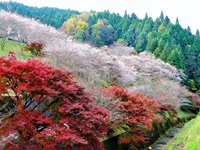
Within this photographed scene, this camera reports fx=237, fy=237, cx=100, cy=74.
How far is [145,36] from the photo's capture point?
50.0m

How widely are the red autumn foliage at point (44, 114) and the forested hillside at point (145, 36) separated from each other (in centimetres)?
3006

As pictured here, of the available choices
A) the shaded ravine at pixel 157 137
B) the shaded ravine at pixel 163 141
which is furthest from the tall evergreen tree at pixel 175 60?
the shaded ravine at pixel 163 141

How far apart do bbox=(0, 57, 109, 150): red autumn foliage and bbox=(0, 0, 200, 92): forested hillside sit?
30.1 meters

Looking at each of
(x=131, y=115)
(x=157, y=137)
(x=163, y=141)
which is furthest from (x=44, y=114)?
(x=157, y=137)

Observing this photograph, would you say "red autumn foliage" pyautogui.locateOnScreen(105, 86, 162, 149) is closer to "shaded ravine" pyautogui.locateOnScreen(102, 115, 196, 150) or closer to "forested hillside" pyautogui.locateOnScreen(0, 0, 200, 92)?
"shaded ravine" pyautogui.locateOnScreen(102, 115, 196, 150)

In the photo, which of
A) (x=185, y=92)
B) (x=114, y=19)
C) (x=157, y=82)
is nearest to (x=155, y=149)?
(x=157, y=82)

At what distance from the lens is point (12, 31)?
28.1m

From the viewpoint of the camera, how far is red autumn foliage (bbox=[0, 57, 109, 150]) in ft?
22.1

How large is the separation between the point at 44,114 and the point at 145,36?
148 feet

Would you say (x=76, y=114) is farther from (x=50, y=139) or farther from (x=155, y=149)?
(x=155, y=149)

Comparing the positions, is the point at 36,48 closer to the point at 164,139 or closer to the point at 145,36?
the point at 164,139

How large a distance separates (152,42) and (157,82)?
60.6 ft

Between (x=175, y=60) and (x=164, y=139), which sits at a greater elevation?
(x=175, y=60)

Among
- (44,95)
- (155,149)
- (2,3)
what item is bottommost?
(155,149)
